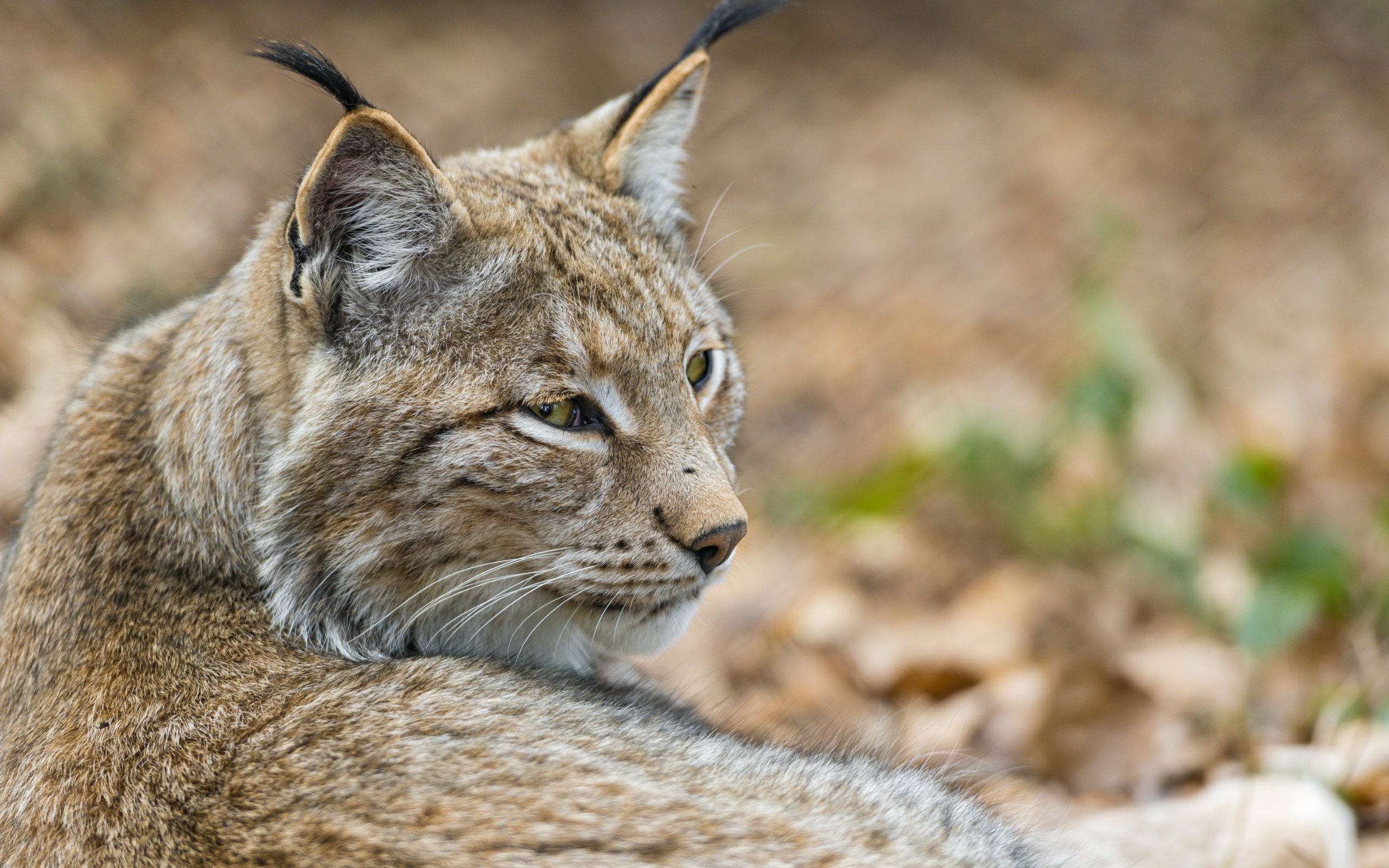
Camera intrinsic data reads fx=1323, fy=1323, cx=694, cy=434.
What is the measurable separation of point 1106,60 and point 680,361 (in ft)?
23.1

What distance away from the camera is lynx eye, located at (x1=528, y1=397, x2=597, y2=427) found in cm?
285

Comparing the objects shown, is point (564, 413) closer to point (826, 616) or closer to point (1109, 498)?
point (826, 616)

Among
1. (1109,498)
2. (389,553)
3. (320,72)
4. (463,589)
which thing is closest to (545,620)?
(463,589)

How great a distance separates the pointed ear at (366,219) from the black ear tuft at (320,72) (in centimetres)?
5

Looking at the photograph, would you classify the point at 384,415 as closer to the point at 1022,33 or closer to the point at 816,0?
the point at 816,0

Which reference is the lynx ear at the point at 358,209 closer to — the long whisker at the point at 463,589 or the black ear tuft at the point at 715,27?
the long whisker at the point at 463,589

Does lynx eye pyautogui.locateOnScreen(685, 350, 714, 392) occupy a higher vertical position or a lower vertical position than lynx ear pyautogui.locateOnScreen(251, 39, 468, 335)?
lower

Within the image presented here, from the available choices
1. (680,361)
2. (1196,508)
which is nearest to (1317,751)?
(1196,508)

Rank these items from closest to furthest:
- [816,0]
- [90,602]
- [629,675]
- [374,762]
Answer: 1. [374,762]
2. [90,602]
3. [629,675]
4. [816,0]

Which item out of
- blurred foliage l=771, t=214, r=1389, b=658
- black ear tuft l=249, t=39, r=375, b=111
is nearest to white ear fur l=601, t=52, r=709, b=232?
black ear tuft l=249, t=39, r=375, b=111

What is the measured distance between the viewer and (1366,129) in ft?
29.7

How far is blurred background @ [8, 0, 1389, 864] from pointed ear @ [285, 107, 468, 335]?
3.45 feet

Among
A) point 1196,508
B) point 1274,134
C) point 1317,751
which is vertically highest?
point 1274,134

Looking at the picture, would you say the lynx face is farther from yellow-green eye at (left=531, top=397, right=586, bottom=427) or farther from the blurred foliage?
the blurred foliage
